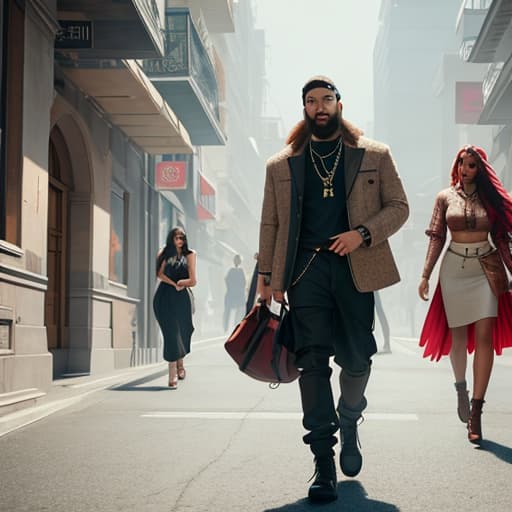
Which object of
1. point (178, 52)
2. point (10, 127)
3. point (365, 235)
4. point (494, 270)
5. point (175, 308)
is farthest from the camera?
point (178, 52)

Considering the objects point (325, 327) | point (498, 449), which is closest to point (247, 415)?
point (498, 449)

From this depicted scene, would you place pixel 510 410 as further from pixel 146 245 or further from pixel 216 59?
pixel 216 59

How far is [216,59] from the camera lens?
99.6 feet

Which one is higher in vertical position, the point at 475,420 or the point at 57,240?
the point at 57,240

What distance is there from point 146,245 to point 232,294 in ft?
18.7

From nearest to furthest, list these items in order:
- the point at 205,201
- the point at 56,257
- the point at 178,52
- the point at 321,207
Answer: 1. the point at 321,207
2. the point at 56,257
3. the point at 178,52
4. the point at 205,201

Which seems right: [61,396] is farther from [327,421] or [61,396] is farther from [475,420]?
[327,421]

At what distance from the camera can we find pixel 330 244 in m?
4.72

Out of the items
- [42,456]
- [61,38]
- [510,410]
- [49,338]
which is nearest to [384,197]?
[42,456]

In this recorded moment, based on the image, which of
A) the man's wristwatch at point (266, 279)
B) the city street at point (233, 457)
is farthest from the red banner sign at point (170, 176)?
the man's wristwatch at point (266, 279)

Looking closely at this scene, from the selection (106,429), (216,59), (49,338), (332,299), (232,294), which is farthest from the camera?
(216,59)

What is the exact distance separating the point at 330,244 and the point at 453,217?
2.19 meters

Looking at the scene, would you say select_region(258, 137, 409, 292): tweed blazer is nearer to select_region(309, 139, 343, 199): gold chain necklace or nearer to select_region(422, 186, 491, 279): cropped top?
select_region(309, 139, 343, 199): gold chain necklace

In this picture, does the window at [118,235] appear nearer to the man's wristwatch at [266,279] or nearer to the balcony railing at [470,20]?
the man's wristwatch at [266,279]
